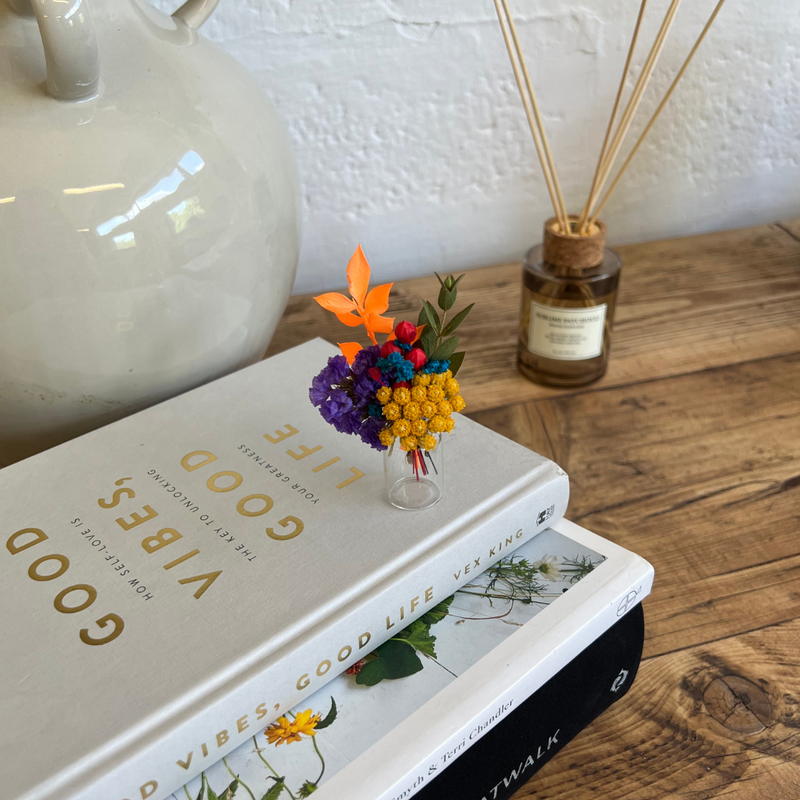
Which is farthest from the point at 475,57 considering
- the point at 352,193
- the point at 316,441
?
the point at 316,441

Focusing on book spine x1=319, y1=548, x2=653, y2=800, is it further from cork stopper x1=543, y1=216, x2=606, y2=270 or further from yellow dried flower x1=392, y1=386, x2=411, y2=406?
cork stopper x1=543, y1=216, x2=606, y2=270

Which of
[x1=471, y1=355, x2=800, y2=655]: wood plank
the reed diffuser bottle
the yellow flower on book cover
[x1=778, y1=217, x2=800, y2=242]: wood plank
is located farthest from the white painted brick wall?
the yellow flower on book cover

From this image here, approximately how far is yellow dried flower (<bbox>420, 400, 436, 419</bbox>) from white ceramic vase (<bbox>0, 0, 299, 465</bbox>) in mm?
169

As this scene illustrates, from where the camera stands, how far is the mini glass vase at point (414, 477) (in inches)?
15.0

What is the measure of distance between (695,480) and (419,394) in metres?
0.28

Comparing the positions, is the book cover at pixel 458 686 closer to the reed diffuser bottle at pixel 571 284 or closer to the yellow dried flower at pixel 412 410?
the yellow dried flower at pixel 412 410

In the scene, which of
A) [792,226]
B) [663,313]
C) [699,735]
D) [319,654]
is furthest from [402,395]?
[792,226]

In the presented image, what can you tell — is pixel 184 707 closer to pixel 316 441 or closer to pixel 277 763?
pixel 277 763

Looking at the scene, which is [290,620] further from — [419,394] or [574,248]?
[574,248]

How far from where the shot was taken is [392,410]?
335 mm

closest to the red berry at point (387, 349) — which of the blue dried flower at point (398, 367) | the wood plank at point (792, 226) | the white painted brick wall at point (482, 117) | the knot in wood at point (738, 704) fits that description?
the blue dried flower at point (398, 367)

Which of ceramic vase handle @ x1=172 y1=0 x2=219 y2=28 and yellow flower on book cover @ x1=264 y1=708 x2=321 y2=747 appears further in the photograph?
ceramic vase handle @ x1=172 y1=0 x2=219 y2=28

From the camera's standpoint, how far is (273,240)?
47 cm

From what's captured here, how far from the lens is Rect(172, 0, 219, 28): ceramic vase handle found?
0.47 m
